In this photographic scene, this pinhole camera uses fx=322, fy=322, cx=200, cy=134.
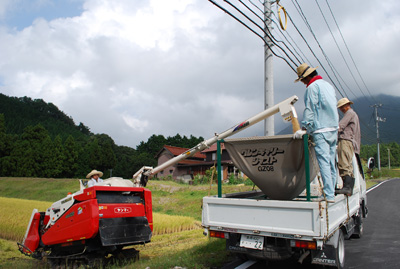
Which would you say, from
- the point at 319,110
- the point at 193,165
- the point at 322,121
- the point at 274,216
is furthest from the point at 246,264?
the point at 193,165

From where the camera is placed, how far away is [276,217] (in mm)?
4500

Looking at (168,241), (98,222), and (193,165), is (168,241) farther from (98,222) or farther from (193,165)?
(193,165)

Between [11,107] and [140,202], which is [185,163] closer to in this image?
[140,202]

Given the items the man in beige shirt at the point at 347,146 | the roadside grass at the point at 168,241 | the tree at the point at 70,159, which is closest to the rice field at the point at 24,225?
the roadside grass at the point at 168,241

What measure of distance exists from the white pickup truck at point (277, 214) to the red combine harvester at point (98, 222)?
1292 millimetres

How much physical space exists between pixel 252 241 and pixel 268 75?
21.3 ft

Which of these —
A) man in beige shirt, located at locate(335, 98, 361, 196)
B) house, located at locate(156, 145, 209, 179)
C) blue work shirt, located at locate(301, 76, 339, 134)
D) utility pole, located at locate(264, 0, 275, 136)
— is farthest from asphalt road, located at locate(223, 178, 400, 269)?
house, located at locate(156, 145, 209, 179)

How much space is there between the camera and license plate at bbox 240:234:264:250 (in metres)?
4.61

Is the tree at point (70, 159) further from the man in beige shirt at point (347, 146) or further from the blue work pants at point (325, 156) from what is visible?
the blue work pants at point (325, 156)

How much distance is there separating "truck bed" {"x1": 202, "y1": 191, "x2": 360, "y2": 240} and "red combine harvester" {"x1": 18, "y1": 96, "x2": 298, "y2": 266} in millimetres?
1909

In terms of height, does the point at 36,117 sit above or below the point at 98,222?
above

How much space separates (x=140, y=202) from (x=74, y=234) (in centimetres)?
152

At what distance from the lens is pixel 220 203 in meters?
5.10

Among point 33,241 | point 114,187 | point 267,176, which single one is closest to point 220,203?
point 267,176
